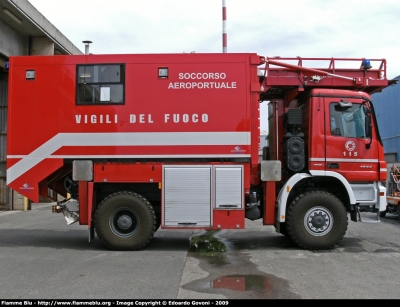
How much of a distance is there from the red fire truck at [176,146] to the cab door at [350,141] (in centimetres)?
2

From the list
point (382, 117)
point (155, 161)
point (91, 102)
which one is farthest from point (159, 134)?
point (382, 117)

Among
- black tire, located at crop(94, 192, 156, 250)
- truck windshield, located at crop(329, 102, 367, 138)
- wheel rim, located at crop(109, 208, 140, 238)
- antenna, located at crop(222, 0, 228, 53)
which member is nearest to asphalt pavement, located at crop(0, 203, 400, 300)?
black tire, located at crop(94, 192, 156, 250)

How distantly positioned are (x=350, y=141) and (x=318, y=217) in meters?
1.70

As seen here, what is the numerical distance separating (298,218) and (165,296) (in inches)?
152

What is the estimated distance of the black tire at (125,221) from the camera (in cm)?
814

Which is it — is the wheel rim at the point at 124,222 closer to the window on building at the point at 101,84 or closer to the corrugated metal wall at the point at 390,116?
the window on building at the point at 101,84

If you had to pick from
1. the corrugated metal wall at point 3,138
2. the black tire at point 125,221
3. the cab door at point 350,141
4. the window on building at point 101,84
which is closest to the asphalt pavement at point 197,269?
the black tire at point 125,221

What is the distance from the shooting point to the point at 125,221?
819 cm

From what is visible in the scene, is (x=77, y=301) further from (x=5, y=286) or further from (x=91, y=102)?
Result: (x=91, y=102)

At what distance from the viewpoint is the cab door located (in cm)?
841

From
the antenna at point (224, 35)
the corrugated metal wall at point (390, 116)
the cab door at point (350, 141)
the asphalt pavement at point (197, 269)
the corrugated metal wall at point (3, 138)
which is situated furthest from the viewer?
the corrugated metal wall at point (390, 116)

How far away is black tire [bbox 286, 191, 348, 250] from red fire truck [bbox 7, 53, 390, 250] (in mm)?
20

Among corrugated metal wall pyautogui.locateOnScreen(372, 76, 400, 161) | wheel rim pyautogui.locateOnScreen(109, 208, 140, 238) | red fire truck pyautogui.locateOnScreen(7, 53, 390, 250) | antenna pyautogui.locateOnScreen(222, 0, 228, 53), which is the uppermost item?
antenna pyautogui.locateOnScreen(222, 0, 228, 53)

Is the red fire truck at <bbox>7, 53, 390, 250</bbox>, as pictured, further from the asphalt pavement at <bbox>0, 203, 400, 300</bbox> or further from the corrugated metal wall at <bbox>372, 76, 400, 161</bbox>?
the corrugated metal wall at <bbox>372, 76, 400, 161</bbox>
